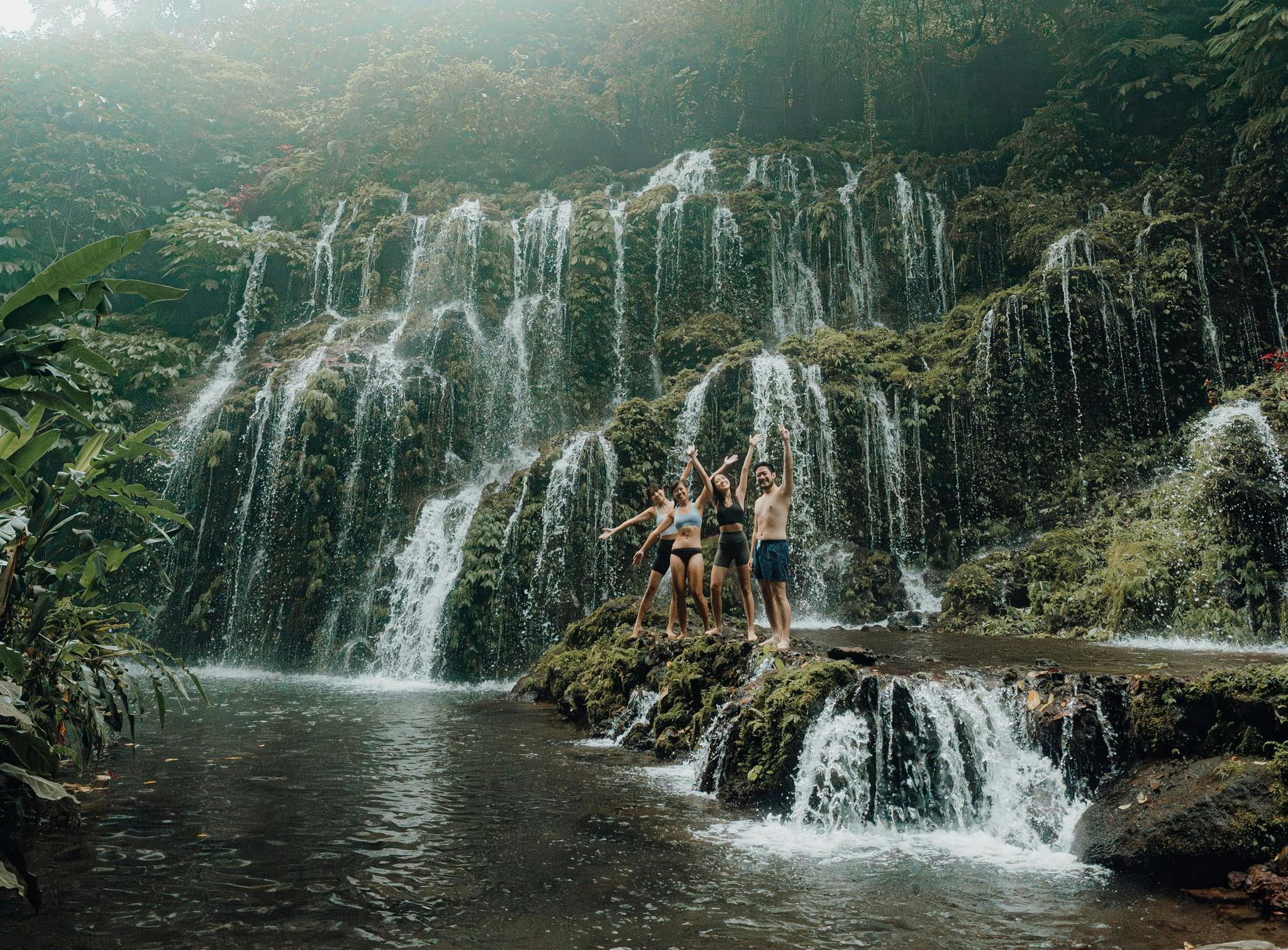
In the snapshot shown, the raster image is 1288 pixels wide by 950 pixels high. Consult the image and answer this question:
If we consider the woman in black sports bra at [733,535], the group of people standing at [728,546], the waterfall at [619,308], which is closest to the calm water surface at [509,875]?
the group of people standing at [728,546]

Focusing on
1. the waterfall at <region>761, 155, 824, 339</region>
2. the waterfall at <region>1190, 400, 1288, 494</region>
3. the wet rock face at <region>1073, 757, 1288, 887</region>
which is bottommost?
the wet rock face at <region>1073, 757, 1288, 887</region>

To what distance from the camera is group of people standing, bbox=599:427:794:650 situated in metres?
7.35

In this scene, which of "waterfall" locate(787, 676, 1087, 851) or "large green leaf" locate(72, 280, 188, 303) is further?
"waterfall" locate(787, 676, 1087, 851)

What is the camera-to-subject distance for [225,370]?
20.4 metres

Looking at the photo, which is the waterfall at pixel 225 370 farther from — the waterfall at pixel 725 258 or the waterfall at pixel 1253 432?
the waterfall at pixel 1253 432

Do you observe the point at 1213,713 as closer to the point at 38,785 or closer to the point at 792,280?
the point at 38,785

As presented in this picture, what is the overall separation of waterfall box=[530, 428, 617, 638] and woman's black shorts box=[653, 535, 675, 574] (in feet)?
14.8

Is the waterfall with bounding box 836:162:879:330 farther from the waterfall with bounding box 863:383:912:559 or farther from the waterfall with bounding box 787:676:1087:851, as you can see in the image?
the waterfall with bounding box 787:676:1087:851

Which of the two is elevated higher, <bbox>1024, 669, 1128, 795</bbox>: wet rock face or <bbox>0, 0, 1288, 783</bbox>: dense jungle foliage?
<bbox>0, 0, 1288, 783</bbox>: dense jungle foliage

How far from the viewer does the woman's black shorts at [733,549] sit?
7.87m

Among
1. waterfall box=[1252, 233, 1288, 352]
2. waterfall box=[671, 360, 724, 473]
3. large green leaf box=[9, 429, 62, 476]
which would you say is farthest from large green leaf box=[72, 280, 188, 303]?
waterfall box=[1252, 233, 1288, 352]

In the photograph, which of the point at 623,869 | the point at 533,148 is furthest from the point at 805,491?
the point at 533,148

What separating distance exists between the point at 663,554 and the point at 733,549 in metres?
1.66

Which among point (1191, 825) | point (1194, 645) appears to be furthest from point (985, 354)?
point (1191, 825)
